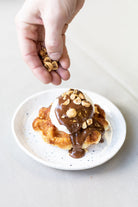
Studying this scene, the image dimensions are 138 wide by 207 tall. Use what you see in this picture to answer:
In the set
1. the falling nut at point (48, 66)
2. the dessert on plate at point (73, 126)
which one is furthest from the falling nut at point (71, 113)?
the falling nut at point (48, 66)

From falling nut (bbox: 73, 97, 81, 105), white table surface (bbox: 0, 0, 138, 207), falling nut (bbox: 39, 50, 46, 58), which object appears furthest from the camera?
falling nut (bbox: 39, 50, 46, 58)

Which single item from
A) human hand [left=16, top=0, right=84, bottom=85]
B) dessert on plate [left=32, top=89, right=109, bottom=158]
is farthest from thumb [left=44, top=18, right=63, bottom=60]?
dessert on plate [left=32, top=89, right=109, bottom=158]

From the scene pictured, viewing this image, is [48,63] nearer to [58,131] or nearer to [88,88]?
[58,131]

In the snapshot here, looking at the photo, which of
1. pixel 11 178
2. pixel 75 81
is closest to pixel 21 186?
pixel 11 178

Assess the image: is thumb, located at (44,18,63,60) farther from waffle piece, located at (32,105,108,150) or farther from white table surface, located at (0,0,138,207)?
white table surface, located at (0,0,138,207)

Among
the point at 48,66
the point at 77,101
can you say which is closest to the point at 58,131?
the point at 77,101
